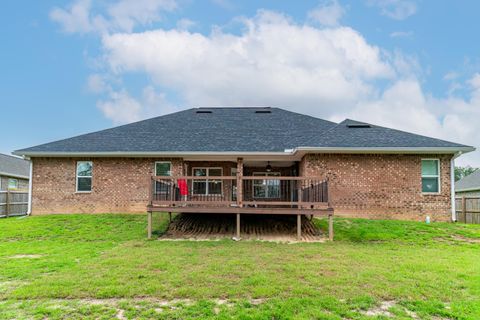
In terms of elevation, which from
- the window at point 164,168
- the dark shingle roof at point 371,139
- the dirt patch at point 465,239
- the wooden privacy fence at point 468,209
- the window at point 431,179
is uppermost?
the dark shingle roof at point 371,139

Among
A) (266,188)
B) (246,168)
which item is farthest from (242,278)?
(246,168)

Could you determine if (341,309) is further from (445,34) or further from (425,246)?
(445,34)

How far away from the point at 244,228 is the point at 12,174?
57.4 ft

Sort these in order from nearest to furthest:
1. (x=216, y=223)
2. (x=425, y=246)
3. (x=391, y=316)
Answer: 1. (x=391, y=316)
2. (x=425, y=246)
3. (x=216, y=223)

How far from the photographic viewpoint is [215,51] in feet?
56.3

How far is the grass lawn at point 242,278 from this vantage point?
13.2ft

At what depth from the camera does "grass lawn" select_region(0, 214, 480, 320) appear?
4.03 metres

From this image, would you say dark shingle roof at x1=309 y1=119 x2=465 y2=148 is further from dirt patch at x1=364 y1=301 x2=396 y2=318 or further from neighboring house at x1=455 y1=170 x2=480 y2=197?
→ neighboring house at x1=455 y1=170 x2=480 y2=197

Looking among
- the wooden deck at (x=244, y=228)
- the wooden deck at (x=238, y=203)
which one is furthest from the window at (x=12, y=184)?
the wooden deck at (x=238, y=203)

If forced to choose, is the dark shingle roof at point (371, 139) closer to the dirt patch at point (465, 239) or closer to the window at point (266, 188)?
the window at point (266, 188)

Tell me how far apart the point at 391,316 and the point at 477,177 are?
88.5ft

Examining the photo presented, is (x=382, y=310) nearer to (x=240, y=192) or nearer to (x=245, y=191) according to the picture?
(x=240, y=192)

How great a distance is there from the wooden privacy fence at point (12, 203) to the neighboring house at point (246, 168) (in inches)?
115

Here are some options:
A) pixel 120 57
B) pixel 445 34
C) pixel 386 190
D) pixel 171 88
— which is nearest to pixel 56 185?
pixel 120 57
